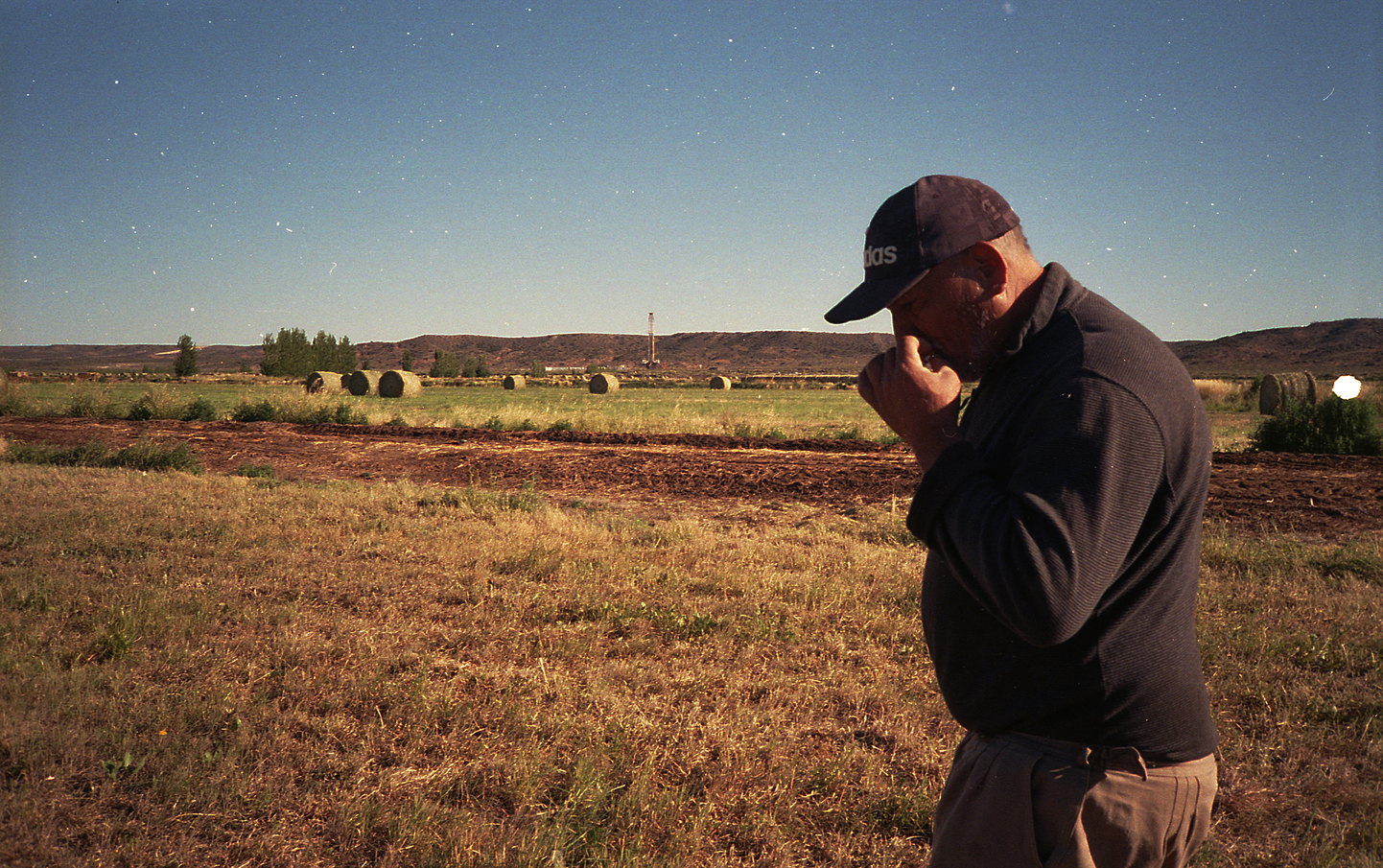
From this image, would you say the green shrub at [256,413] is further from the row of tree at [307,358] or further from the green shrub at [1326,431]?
the row of tree at [307,358]

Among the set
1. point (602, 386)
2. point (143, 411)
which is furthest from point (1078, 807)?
point (602, 386)

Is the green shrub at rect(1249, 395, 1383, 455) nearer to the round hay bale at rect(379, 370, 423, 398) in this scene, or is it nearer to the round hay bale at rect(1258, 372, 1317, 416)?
the round hay bale at rect(1258, 372, 1317, 416)

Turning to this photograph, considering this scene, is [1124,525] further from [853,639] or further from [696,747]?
[853,639]

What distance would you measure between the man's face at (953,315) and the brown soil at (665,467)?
8.64 m

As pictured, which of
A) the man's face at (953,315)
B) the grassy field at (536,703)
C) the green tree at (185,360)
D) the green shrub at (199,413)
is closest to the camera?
the man's face at (953,315)

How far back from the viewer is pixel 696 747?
12.3 feet

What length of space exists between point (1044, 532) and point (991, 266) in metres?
0.56

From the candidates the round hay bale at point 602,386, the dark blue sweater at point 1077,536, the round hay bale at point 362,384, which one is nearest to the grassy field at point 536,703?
the dark blue sweater at point 1077,536

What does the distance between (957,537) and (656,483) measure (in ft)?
36.8

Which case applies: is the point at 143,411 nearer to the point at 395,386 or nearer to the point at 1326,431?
the point at 395,386

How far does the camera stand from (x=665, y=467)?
14.0 meters

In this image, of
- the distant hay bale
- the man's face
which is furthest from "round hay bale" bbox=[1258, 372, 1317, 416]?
the distant hay bale

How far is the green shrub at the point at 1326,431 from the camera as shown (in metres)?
17.0

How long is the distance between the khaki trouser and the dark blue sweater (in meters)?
0.04
